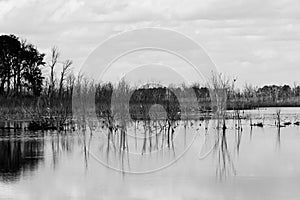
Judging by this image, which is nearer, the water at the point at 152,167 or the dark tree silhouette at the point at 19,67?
the water at the point at 152,167

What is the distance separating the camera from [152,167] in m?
18.4

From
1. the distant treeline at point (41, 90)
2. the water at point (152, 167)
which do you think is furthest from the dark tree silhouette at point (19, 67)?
the water at point (152, 167)

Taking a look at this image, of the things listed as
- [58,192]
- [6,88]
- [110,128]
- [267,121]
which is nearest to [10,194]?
[58,192]

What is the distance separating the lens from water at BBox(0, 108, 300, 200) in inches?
560

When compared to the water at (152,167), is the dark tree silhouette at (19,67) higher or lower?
higher

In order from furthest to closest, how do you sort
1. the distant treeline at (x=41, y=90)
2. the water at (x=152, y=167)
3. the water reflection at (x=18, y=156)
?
the distant treeline at (x=41, y=90) < the water reflection at (x=18, y=156) < the water at (x=152, y=167)

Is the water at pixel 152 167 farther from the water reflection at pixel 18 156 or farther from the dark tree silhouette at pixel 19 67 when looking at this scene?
the dark tree silhouette at pixel 19 67

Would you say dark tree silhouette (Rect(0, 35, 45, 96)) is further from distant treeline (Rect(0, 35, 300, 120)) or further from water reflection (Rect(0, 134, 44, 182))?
water reflection (Rect(0, 134, 44, 182))

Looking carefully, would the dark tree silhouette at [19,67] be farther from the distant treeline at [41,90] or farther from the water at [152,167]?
the water at [152,167]

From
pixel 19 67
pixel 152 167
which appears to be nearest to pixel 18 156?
pixel 152 167

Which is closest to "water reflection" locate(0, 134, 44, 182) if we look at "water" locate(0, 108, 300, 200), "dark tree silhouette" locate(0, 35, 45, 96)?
"water" locate(0, 108, 300, 200)

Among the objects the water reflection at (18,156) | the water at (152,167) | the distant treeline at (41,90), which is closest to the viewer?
the water at (152,167)

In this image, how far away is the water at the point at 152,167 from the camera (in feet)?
46.7

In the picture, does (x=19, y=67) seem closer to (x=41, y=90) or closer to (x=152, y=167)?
(x=41, y=90)
